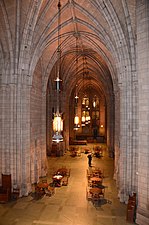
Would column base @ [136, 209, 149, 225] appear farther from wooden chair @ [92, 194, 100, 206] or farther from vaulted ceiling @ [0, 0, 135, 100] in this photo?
vaulted ceiling @ [0, 0, 135, 100]

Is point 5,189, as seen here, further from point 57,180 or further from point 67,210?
point 67,210

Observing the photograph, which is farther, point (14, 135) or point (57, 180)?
point (57, 180)

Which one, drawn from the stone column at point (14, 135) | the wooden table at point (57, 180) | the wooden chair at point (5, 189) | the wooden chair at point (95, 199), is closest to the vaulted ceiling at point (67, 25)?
the stone column at point (14, 135)

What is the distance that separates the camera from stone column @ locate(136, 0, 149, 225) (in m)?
10.3

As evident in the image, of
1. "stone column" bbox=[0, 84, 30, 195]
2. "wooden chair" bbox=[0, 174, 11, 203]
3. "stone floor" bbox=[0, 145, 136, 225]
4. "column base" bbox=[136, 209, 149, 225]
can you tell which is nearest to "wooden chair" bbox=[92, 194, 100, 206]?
"stone floor" bbox=[0, 145, 136, 225]

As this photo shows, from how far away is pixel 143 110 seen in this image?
1053 cm

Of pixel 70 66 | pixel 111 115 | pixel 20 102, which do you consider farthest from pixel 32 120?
pixel 111 115

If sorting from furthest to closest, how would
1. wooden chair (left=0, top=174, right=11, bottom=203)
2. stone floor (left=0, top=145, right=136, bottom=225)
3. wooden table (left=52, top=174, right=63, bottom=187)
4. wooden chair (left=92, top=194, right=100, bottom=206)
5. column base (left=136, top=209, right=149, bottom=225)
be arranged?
wooden table (left=52, top=174, right=63, bottom=187) → wooden chair (left=92, top=194, right=100, bottom=206) → wooden chair (left=0, top=174, right=11, bottom=203) → stone floor (left=0, top=145, right=136, bottom=225) → column base (left=136, top=209, right=149, bottom=225)

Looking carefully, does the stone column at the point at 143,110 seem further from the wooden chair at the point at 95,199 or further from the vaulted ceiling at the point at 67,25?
the wooden chair at the point at 95,199

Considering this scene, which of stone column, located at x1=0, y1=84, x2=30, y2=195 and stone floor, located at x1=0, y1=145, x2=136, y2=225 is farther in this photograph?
stone column, located at x1=0, y1=84, x2=30, y2=195

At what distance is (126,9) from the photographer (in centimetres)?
1227

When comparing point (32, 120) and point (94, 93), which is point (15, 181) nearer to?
point (32, 120)

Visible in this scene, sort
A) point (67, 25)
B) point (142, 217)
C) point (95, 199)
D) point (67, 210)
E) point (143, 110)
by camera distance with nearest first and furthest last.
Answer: point (142, 217)
point (143, 110)
point (67, 210)
point (95, 199)
point (67, 25)

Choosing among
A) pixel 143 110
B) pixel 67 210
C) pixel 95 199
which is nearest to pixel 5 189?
pixel 67 210
